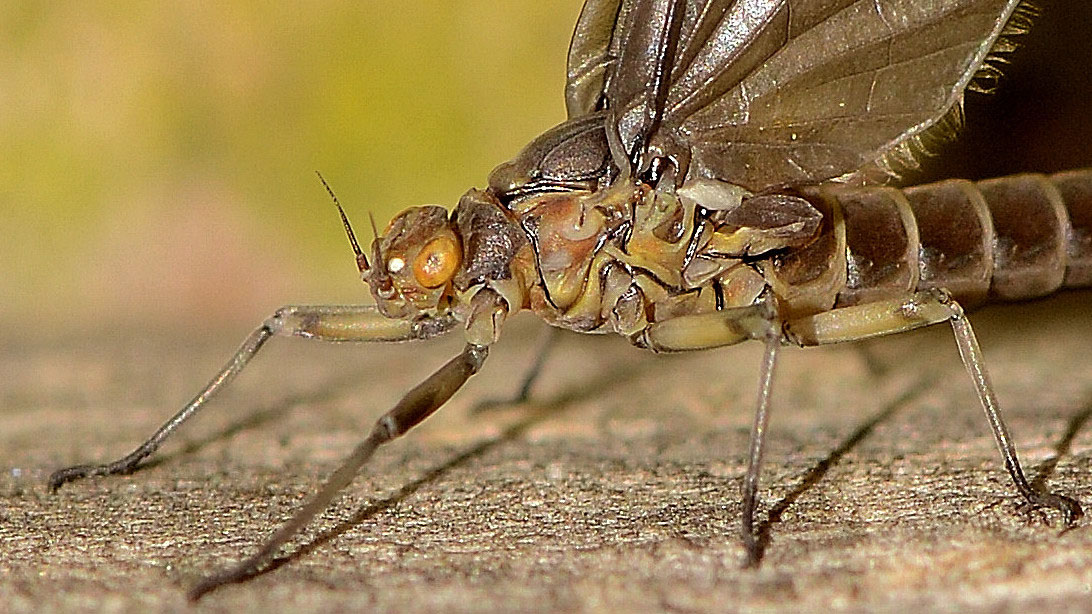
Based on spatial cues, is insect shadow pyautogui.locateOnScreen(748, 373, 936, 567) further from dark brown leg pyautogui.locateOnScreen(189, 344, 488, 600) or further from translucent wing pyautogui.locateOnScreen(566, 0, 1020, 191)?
dark brown leg pyautogui.locateOnScreen(189, 344, 488, 600)

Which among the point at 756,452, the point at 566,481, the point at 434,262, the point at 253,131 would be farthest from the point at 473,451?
the point at 253,131

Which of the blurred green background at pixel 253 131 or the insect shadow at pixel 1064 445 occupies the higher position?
the blurred green background at pixel 253 131

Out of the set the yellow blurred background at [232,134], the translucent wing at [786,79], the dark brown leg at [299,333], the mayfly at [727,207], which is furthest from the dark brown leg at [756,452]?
the yellow blurred background at [232,134]

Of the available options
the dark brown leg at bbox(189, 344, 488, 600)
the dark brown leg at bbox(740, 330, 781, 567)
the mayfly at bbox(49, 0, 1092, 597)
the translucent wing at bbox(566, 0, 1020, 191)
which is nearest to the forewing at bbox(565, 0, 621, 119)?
the mayfly at bbox(49, 0, 1092, 597)

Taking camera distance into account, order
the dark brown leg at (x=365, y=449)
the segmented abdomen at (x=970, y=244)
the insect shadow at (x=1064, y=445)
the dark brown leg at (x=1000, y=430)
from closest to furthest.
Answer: the dark brown leg at (x=365, y=449) < the dark brown leg at (x=1000, y=430) < the insect shadow at (x=1064, y=445) < the segmented abdomen at (x=970, y=244)

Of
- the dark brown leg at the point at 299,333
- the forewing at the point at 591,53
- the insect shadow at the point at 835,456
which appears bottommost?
the insect shadow at the point at 835,456

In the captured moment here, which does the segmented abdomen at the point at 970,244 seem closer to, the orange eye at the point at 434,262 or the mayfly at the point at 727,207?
the mayfly at the point at 727,207

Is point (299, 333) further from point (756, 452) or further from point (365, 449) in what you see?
point (756, 452)
